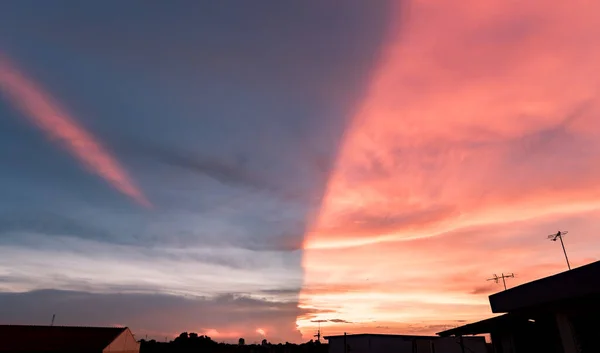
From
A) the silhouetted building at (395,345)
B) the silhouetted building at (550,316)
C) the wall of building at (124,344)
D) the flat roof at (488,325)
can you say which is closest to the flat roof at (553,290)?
the silhouetted building at (550,316)

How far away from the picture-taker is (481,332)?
22484 millimetres

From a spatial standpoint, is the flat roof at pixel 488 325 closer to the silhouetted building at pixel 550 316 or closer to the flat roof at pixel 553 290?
the silhouetted building at pixel 550 316

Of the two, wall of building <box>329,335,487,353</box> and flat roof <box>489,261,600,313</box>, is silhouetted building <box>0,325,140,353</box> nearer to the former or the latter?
wall of building <box>329,335,487,353</box>

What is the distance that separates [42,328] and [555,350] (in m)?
70.9

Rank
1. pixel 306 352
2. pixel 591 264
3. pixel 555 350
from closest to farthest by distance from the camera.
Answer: pixel 591 264 < pixel 555 350 < pixel 306 352

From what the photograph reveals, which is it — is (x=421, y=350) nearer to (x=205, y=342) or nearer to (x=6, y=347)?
(x=6, y=347)

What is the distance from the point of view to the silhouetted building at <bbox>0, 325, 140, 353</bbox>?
182 feet

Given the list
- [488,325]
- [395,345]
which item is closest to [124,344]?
[395,345]

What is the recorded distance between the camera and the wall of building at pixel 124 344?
57.8 metres

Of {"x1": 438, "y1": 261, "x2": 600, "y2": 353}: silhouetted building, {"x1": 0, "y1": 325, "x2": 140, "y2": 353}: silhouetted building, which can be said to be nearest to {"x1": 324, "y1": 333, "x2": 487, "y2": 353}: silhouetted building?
{"x1": 0, "y1": 325, "x2": 140, "y2": 353}: silhouetted building

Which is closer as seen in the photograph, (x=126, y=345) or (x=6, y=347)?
(x=6, y=347)

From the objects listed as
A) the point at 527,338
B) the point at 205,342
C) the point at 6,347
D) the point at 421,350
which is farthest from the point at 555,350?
the point at 205,342

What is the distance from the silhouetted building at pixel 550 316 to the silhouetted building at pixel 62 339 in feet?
182

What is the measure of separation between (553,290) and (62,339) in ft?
218
